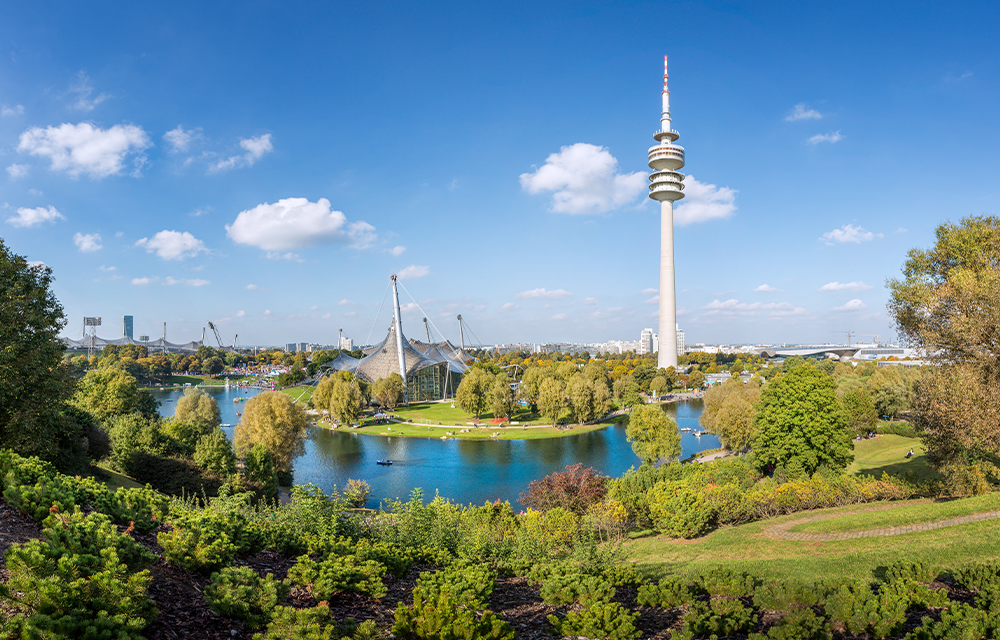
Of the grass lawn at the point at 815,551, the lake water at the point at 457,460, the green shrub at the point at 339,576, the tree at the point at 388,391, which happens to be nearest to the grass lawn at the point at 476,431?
the lake water at the point at 457,460

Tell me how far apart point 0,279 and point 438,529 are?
37.2ft

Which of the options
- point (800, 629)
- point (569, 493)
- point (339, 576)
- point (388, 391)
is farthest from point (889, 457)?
point (388, 391)

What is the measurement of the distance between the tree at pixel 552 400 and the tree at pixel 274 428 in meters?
22.4

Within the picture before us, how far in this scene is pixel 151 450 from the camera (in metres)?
19.4

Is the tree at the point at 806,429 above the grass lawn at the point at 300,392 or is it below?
above

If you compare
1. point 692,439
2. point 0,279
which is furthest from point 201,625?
point 692,439

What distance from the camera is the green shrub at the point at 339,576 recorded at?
5578 millimetres

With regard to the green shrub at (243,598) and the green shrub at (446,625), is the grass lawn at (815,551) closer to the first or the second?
the green shrub at (446,625)

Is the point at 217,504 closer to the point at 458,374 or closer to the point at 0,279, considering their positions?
the point at 0,279

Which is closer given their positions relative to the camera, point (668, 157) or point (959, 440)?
point (959, 440)

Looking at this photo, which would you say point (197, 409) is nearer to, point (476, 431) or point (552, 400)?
point (476, 431)

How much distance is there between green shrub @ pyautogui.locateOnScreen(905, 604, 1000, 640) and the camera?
15.0 ft

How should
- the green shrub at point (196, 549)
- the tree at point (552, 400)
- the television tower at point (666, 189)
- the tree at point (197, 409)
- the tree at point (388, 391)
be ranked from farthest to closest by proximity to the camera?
the television tower at point (666, 189), the tree at point (388, 391), the tree at point (552, 400), the tree at point (197, 409), the green shrub at point (196, 549)

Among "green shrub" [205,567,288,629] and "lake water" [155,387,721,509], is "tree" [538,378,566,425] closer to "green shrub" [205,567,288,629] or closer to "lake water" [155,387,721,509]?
"lake water" [155,387,721,509]
